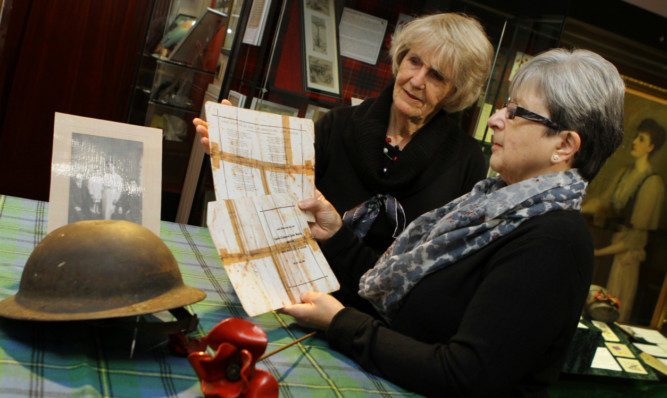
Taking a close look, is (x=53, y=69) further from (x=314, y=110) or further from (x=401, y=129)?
(x=401, y=129)

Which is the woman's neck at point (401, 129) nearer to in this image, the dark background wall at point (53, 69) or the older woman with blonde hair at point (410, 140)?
the older woman with blonde hair at point (410, 140)

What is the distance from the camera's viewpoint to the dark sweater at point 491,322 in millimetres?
1358

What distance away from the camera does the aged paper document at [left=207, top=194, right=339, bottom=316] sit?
1488 millimetres

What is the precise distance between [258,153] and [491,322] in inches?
30.8

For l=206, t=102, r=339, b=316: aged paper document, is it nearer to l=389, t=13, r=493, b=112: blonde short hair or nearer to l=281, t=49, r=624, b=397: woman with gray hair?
l=281, t=49, r=624, b=397: woman with gray hair

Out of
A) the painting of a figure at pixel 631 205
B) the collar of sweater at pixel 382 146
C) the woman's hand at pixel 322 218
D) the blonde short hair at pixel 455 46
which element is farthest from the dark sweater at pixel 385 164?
the painting of a figure at pixel 631 205

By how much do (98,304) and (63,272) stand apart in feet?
0.30

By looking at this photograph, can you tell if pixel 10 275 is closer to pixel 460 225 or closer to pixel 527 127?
pixel 460 225

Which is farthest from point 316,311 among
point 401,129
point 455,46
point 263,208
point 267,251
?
point 455,46

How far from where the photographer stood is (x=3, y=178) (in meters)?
4.02

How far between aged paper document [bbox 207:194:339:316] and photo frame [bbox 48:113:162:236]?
0.76 feet

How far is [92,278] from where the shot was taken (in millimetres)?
1136

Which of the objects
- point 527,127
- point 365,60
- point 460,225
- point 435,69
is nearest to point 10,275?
point 460,225

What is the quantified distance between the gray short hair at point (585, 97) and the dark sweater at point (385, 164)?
2.38 feet
